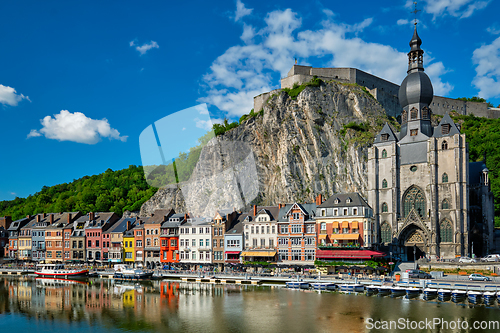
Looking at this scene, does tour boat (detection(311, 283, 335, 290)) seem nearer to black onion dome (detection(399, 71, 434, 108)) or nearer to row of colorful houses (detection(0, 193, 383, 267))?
row of colorful houses (detection(0, 193, 383, 267))

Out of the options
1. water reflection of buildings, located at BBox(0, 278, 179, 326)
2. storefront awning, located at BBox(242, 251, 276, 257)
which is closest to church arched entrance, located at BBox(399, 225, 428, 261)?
storefront awning, located at BBox(242, 251, 276, 257)

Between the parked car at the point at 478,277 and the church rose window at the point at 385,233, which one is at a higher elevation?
the church rose window at the point at 385,233

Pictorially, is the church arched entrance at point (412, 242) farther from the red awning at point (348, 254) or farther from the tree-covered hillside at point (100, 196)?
the tree-covered hillside at point (100, 196)

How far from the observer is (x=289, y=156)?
81250mm

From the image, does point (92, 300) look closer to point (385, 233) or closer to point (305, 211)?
point (305, 211)

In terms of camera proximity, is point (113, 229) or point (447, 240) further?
point (113, 229)

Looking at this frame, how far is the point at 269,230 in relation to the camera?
5722 cm

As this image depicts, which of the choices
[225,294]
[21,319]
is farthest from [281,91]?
[21,319]

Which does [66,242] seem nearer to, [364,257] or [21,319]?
[21,319]

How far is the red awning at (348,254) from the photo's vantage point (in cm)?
4934

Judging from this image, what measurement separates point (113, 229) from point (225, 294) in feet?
115

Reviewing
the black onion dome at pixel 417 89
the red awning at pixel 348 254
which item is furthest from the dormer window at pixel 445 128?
the red awning at pixel 348 254
